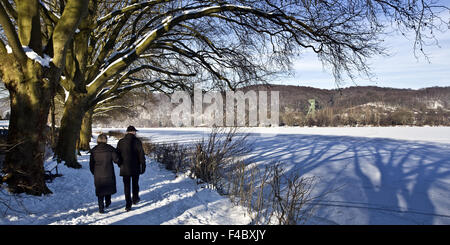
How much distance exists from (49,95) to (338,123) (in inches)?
2830

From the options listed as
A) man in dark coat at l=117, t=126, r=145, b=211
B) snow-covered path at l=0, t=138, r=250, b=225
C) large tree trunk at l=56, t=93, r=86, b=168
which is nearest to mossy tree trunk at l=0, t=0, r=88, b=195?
snow-covered path at l=0, t=138, r=250, b=225

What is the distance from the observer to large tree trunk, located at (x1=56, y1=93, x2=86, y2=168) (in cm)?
791

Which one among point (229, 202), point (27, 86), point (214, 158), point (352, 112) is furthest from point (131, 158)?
point (352, 112)

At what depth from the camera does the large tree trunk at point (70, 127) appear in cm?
791

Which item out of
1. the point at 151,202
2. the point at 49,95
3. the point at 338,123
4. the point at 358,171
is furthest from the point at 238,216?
the point at 338,123

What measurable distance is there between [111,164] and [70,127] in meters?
4.40

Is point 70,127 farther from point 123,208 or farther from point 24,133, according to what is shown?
point 123,208

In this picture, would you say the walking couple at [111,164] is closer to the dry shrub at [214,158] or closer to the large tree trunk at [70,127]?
the dry shrub at [214,158]

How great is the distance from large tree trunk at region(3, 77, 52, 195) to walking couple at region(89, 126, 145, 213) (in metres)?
1.16

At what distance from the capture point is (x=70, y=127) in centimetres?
803

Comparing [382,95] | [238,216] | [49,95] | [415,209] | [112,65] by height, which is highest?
[382,95]

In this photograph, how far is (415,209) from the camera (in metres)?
6.06

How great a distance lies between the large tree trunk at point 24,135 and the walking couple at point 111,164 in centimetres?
116
